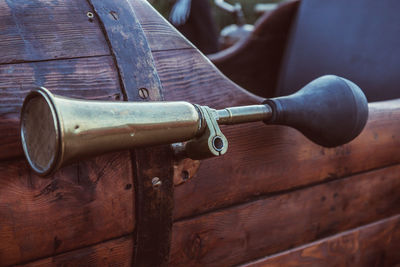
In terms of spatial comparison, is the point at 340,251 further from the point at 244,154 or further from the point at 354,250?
the point at 244,154

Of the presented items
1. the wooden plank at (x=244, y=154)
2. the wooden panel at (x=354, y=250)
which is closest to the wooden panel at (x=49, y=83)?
the wooden plank at (x=244, y=154)

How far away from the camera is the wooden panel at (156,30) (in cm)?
75

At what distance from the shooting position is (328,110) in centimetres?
81

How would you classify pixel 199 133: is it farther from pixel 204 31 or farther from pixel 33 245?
pixel 204 31

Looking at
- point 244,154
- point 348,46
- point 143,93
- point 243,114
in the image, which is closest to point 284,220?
point 244,154

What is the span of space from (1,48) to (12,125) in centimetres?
11

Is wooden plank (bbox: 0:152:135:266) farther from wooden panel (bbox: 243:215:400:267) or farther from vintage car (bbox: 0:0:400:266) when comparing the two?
wooden panel (bbox: 243:215:400:267)

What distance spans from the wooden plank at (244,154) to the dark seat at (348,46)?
0.47 m

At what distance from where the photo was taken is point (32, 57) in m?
0.63

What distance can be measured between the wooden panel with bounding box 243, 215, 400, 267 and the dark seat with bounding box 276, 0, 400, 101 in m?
0.48

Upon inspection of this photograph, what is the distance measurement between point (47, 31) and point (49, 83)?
9 centimetres

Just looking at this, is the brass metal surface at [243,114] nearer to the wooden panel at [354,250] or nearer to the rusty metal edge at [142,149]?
the rusty metal edge at [142,149]

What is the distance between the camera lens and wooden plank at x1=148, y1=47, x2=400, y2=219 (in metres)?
0.78

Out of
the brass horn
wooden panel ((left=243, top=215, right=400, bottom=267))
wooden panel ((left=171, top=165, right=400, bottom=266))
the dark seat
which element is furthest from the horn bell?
the dark seat
